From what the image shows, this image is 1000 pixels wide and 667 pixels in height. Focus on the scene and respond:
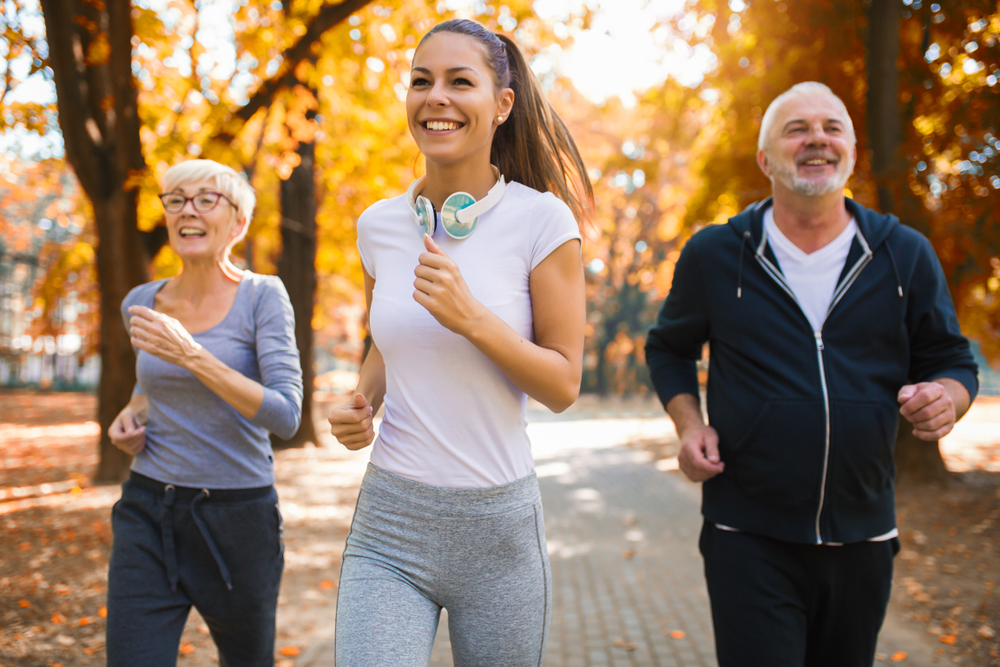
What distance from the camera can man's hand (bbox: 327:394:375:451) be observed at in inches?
89.5

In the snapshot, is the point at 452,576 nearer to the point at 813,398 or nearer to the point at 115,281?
the point at 813,398

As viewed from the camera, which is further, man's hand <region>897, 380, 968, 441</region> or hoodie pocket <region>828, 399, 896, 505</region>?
hoodie pocket <region>828, 399, 896, 505</region>

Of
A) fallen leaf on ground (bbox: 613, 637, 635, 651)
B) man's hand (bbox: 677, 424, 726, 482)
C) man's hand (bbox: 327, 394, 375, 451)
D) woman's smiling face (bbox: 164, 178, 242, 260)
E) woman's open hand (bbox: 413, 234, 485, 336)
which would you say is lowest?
fallen leaf on ground (bbox: 613, 637, 635, 651)

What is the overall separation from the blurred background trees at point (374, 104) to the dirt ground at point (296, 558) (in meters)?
1.76

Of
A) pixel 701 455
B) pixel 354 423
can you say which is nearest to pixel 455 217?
pixel 354 423

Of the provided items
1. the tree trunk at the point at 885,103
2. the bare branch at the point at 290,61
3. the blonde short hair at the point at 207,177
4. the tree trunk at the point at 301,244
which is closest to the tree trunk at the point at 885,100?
the tree trunk at the point at 885,103

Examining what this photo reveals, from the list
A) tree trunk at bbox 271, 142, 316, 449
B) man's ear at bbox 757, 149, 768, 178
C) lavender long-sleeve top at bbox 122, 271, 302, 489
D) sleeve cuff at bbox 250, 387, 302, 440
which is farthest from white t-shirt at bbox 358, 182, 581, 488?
Answer: tree trunk at bbox 271, 142, 316, 449

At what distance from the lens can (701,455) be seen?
281 centimetres

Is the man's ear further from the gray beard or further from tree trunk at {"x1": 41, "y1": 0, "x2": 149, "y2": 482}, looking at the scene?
tree trunk at {"x1": 41, "y1": 0, "x2": 149, "y2": 482}

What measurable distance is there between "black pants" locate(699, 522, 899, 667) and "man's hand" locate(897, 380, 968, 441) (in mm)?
462

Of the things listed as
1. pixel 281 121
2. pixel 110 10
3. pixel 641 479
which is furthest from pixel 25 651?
pixel 641 479

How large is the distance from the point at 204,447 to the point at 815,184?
2.38 meters

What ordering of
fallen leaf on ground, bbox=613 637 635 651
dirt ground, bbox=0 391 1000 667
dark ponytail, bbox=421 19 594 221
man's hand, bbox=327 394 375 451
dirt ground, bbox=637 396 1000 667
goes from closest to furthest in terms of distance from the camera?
man's hand, bbox=327 394 375 451 < dark ponytail, bbox=421 19 594 221 < dirt ground, bbox=0 391 1000 667 < fallen leaf on ground, bbox=613 637 635 651 < dirt ground, bbox=637 396 1000 667

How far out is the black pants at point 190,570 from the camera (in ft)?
8.93
